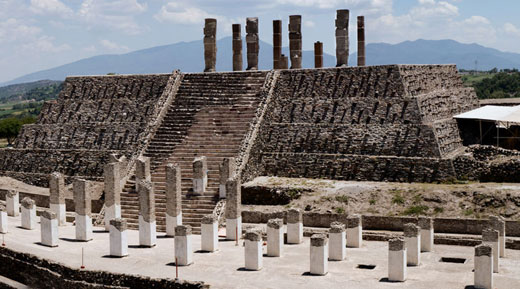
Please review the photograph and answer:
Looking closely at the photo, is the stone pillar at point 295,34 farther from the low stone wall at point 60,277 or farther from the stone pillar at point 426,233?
the low stone wall at point 60,277

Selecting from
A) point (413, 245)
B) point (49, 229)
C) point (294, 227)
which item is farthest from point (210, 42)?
point (413, 245)

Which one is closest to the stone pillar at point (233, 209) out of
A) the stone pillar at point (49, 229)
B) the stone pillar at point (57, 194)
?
the stone pillar at point (49, 229)

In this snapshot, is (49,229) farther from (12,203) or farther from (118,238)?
(12,203)

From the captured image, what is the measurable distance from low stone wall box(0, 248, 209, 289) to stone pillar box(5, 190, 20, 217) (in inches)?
311

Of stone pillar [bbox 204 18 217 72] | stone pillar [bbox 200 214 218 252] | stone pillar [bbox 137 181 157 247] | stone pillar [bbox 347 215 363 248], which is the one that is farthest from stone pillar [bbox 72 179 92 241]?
stone pillar [bbox 204 18 217 72]

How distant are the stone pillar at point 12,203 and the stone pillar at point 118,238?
11082 millimetres

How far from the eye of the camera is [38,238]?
102ft

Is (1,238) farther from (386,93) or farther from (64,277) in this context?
(386,93)

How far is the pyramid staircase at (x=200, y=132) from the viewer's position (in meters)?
33.8

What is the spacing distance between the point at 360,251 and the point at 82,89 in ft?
77.3

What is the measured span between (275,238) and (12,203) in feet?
52.4

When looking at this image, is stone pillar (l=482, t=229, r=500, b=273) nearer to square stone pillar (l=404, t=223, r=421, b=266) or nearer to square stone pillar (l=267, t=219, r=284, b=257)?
square stone pillar (l=404, t=223, r=421, b=266)

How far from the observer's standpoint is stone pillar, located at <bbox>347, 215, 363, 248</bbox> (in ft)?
94.2

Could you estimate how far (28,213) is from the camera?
1294 inches
